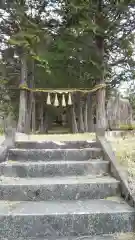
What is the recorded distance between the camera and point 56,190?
3158mm

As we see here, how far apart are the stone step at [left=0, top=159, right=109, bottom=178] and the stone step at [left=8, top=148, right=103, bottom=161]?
0.31m

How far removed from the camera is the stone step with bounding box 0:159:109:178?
11.8 ft

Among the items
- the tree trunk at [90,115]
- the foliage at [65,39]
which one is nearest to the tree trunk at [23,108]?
the foliage at [65,39]

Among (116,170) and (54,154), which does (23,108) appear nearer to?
(54,154)

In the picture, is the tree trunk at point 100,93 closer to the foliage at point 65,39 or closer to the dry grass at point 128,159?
the foliage at point 65,39

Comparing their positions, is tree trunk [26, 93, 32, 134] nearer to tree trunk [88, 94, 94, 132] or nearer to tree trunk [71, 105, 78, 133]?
tree trunk [71, 105, 78, 133]

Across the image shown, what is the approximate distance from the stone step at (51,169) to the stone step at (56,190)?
336 mm

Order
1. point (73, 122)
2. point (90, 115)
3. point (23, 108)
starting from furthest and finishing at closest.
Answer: point (90, 115) < point (73, 122) < point (23, 108)

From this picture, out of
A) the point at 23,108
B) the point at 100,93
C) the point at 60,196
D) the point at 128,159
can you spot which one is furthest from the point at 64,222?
the point at 100,93

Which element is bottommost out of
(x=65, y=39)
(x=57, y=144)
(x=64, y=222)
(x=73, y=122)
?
(x=64, y=222)

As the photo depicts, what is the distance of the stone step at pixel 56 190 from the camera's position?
10.2 ft

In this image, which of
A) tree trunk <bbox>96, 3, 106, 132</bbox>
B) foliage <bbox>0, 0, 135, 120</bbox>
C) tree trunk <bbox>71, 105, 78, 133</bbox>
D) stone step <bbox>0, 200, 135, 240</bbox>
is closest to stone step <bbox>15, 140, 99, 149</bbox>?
stone step <bbox>0, 200, 135, 240</bbox>

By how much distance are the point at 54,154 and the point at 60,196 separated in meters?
0.97

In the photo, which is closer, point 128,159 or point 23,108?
point 128,159
